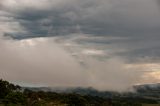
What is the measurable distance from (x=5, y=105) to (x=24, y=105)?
49.1 feet

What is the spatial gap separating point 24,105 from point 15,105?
9.63 meters

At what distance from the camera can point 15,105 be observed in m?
191

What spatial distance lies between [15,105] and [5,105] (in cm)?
603

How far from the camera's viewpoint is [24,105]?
7854 inches

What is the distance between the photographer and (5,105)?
616 ft
